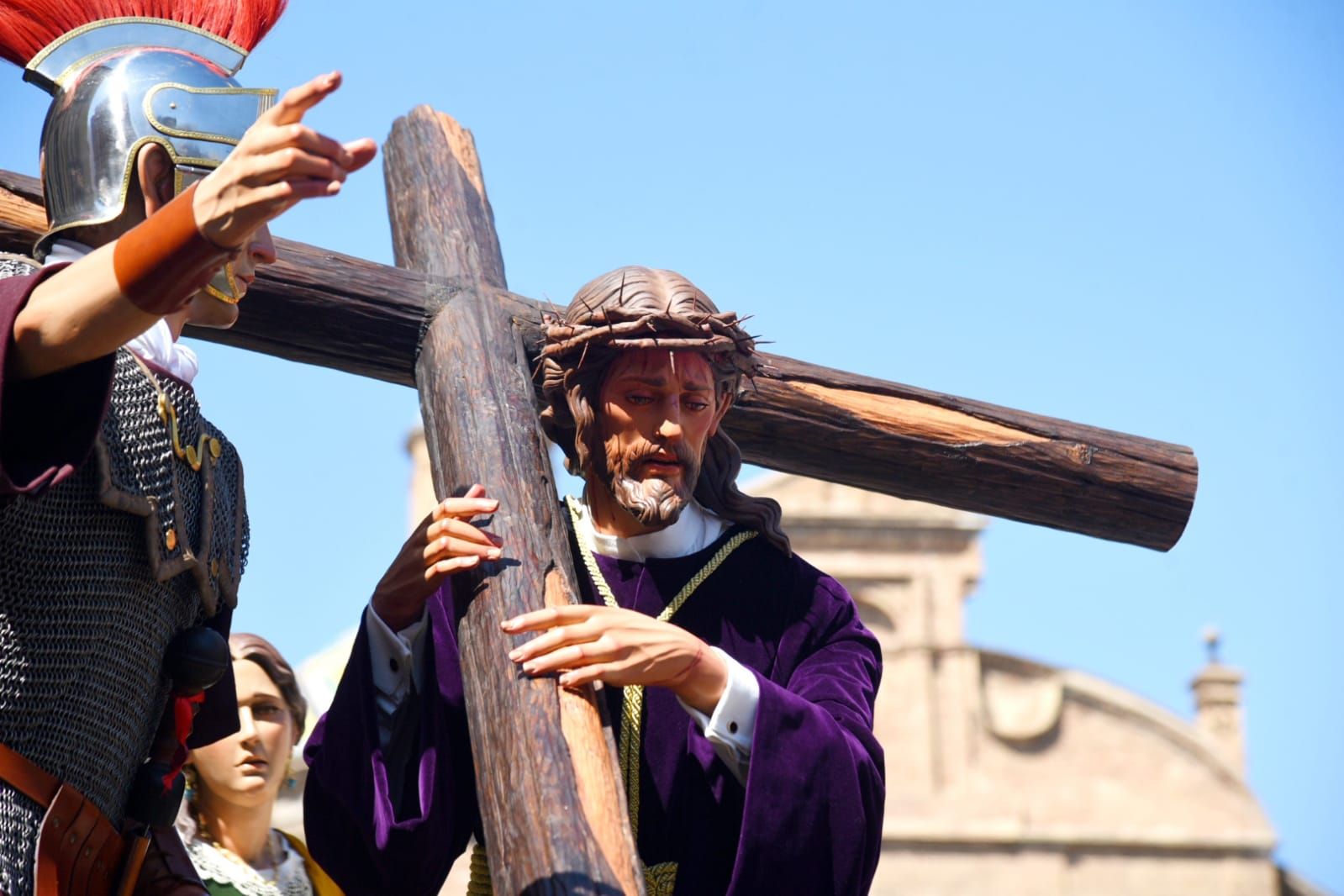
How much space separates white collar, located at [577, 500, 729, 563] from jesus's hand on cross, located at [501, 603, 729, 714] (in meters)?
0.62

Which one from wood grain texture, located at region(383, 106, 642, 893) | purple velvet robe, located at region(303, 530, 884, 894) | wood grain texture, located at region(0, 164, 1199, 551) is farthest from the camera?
wood grain texture, located at region(0, 164, 1199, 551)

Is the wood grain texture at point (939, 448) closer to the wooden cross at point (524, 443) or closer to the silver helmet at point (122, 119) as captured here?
the wooden cross at point (524, 443)

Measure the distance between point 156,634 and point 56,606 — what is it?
0.29 meters

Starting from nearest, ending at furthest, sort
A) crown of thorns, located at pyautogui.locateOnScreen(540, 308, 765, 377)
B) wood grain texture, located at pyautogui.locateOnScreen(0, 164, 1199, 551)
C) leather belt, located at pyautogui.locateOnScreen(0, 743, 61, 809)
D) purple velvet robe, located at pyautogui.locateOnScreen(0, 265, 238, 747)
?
1. purple velvet robe, located at pyautogui.locateOnScreen(0, 265, 238, 747)
2. leather belt, located at pyautogui.locateOnScreen(0, 743, 61, 809)
3. crown of thorns, located at pyautogui.locateOnScreen(540, 308, 765, 377)
4. wood grain texture, located at pyautogui.locateOnScreen(0, 164, 1199, 551)

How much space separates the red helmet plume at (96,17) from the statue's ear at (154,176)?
431 mm

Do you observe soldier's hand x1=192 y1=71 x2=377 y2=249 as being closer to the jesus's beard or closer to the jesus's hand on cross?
the jesus's hand on cross

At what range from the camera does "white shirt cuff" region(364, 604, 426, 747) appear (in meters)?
4.40

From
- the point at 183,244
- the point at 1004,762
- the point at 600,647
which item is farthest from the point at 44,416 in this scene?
the point at 1004,762

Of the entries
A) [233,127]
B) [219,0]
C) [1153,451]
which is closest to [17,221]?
[219,0]

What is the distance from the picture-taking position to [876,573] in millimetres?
23109

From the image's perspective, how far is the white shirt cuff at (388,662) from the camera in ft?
14.4

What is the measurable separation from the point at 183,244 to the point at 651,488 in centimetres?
138

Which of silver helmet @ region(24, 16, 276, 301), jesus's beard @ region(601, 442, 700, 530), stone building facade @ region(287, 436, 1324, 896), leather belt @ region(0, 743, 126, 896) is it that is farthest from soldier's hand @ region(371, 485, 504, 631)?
stone building facade @ region(287, 436, 1324, 896)

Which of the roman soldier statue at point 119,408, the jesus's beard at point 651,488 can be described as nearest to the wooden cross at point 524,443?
the jesus's beard at point 651,488
